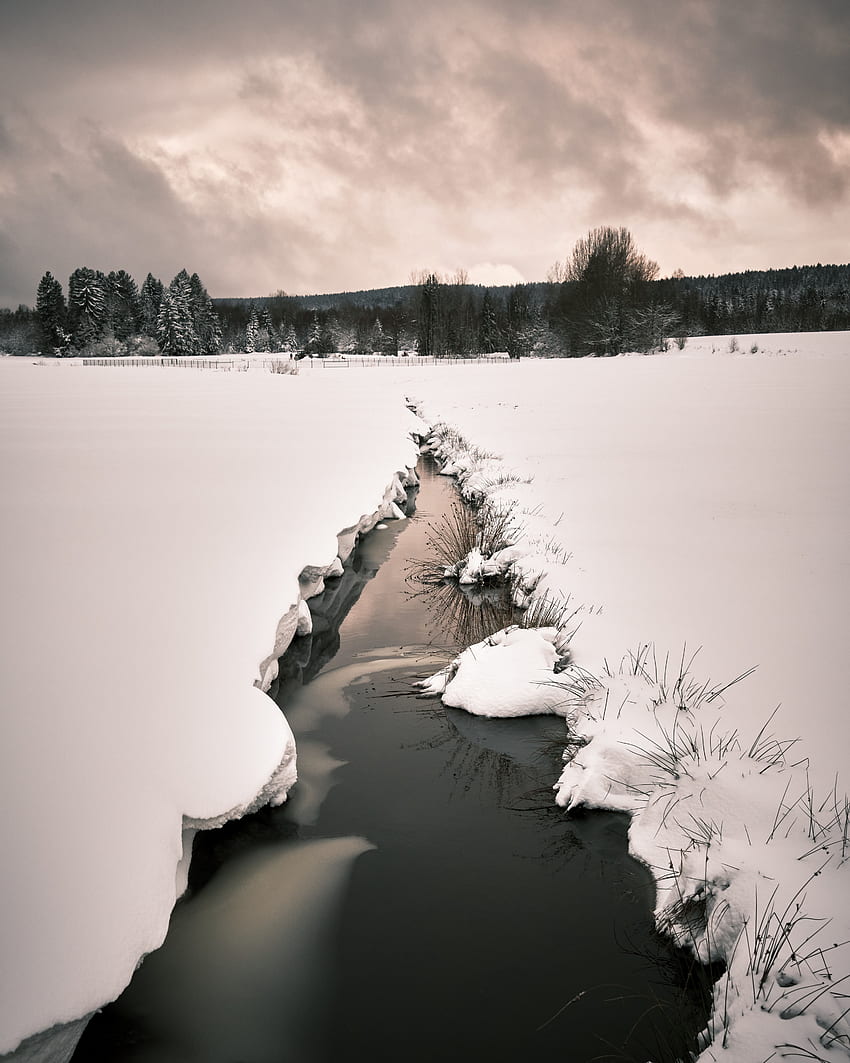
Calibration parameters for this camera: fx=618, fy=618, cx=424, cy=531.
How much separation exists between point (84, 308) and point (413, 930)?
78.1m

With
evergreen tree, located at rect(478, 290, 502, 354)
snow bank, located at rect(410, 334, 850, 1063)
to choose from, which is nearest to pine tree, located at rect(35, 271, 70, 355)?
evergreen tree, located at rect(478, 290, 502, 354)

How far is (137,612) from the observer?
4.32m

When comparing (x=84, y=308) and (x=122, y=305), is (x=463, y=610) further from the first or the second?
(x=122, y=305)

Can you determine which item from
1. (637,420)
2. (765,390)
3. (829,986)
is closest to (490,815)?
(829,986)

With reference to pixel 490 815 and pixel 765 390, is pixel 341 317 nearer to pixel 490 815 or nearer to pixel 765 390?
pixel 765 390

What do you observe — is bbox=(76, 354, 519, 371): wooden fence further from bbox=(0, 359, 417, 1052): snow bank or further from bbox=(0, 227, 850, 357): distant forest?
bbox=(0, 359, 417, 1052): snow bank

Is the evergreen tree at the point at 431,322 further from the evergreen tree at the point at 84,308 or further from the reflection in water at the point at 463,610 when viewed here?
the reflection in water at the point at 463,610

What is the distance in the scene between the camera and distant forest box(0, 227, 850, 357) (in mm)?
44156

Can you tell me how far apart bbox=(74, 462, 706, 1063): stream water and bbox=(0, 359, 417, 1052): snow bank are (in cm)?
35

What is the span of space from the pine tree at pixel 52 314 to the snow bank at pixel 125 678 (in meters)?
67.8

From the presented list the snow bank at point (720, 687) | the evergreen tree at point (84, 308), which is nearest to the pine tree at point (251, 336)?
the evergreen tree at point (84, 308)

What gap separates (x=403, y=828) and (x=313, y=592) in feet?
9.62

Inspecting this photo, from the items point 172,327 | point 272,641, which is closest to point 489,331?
point 172,327

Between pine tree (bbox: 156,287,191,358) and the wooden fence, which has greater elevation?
pine tree (bbox: 156,287,191,358)
